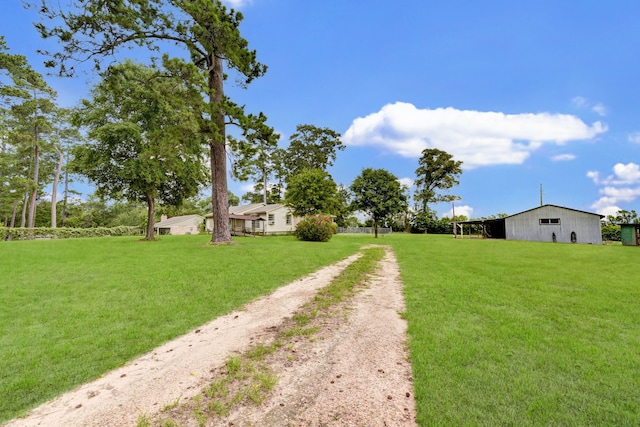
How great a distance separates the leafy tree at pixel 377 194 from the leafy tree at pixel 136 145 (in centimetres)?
1770

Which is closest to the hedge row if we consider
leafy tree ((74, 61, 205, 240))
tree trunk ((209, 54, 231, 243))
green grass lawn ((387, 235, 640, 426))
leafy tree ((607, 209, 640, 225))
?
leafy tree ((74, 61, 205, 240))

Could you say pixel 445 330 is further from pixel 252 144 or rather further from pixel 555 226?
pixel 555 226

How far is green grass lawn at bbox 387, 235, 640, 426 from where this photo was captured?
7.60 ft

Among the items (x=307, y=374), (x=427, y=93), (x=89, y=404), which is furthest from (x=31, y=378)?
(x=427, y=93)

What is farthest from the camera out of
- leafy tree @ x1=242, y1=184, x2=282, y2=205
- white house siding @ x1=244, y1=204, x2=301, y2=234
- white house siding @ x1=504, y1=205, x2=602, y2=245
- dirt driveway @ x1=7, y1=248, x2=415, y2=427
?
leafy tree @ x1=242, y1=184, x2=282, y2=205

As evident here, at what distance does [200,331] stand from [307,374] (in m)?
2.17

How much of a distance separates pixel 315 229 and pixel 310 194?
849 centimetres

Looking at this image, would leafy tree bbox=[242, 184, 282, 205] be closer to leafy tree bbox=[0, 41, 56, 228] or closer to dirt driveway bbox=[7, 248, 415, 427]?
leafy tree bbox=[0, 41, 56, 228]

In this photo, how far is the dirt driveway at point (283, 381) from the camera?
230 cm

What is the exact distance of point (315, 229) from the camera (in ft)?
71.3

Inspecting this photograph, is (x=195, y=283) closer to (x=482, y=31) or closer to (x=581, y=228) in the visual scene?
(x=482, y=31)

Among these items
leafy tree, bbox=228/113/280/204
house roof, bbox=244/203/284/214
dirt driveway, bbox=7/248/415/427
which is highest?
leafy tree, bbox=228/113/280/204

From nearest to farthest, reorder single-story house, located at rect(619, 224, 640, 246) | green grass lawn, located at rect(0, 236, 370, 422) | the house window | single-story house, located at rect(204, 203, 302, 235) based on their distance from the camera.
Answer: green grass lawn, located at rect(0, 236, 370, 422) < single-story house, located at rect(619, 224, 640, 246) < the house window < single-story house, located at rect(204, 203, 302, 235)

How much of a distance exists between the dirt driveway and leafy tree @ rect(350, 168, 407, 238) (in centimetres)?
2801
